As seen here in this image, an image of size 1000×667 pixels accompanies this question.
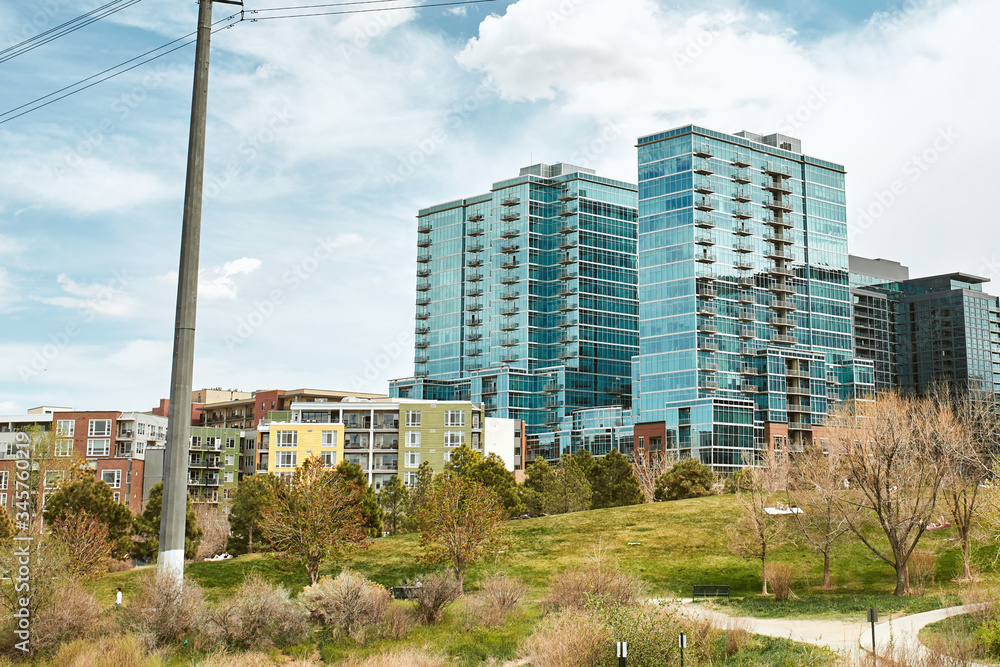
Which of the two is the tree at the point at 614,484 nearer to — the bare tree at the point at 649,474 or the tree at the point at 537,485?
the bare tree at the point at 649,474

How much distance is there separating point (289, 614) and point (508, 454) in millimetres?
98660

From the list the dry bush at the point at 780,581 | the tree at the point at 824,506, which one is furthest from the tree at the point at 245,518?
the dry bush at the point at 780,581

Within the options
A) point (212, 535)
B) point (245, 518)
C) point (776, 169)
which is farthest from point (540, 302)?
point (245, 518)

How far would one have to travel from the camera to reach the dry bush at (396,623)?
29.9 metres

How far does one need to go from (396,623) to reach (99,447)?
84.5 m

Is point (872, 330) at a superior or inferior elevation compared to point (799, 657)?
superior

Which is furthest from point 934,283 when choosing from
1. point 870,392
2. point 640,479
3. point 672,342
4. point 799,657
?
point 799,657

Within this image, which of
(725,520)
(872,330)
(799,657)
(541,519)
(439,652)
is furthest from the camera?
(872,330)

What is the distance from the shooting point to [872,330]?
179 meters

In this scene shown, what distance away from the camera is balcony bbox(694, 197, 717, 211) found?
420ft

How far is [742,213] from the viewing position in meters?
133

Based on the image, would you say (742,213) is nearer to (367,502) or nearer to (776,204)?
(776,204)

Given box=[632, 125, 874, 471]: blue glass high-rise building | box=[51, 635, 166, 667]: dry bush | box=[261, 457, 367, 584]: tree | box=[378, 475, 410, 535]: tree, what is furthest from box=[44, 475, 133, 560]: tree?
box=[632, 125, 874, 471]: blue glass high-rise building

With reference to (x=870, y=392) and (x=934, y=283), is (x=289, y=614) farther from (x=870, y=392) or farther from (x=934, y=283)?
(x=934, y=283)
